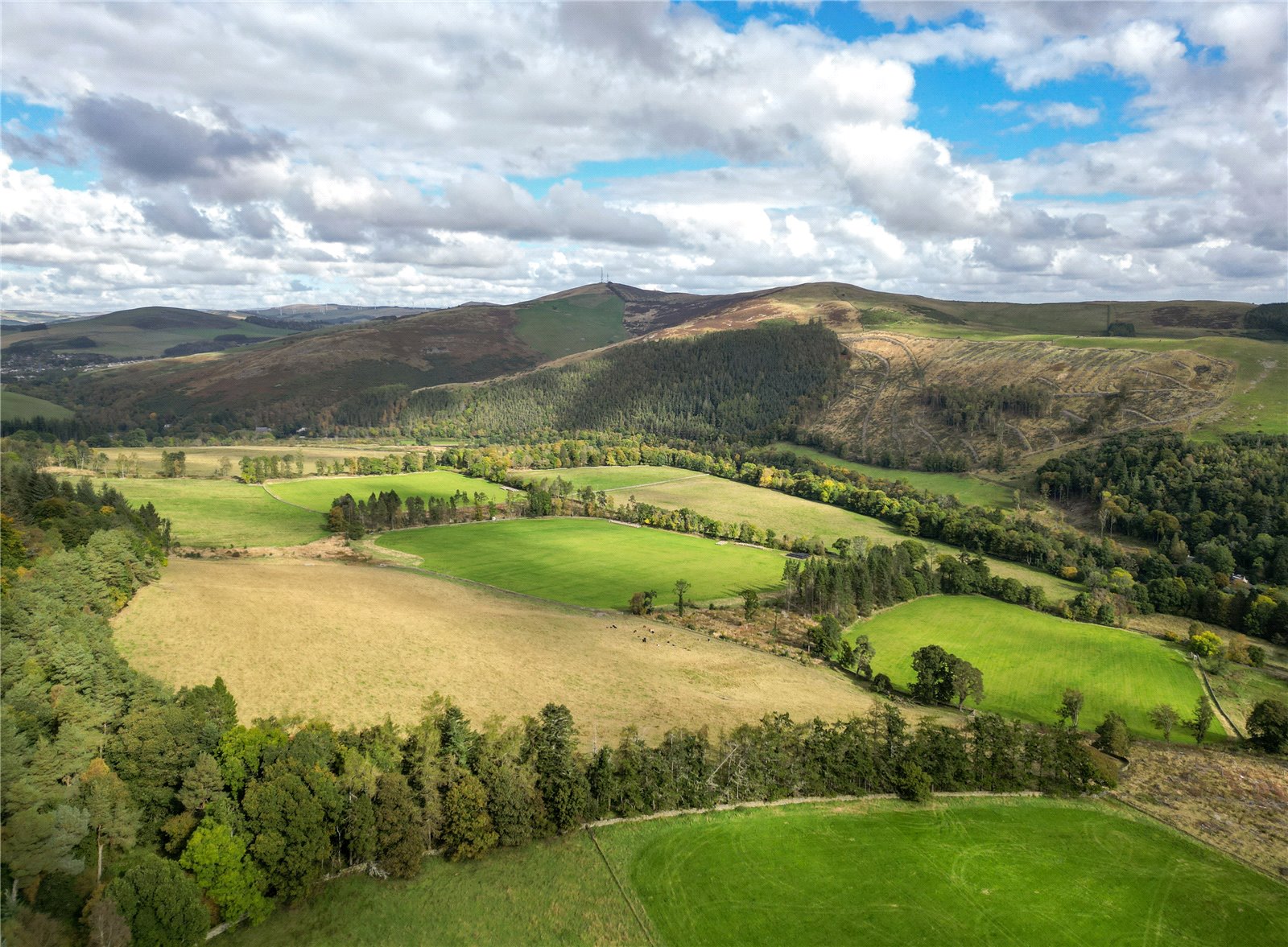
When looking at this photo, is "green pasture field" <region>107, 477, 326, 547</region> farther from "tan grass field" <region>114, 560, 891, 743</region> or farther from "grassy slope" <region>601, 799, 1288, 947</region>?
"grassy slope" <region>601, 799, 1288, 947</region>

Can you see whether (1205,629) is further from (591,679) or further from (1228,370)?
(1228,370)

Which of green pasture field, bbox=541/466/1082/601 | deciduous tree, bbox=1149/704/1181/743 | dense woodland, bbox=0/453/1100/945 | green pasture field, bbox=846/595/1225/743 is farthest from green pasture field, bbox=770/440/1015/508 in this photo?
dense woodland, bbox=0/453/1100/945

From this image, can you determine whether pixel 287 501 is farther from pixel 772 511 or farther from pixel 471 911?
pixel 471 911

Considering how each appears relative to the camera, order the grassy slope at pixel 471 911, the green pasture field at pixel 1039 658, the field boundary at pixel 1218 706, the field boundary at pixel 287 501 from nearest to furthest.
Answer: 1. the grassy slope at pixel 471 911
2. the field boundary at pixel 1218 706
3. the green pasture field at pixel 1039 658
4. the field boundary at pixel 287 501

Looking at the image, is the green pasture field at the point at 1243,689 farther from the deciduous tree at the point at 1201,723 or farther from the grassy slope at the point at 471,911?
the grassy slope at the point at 471,911

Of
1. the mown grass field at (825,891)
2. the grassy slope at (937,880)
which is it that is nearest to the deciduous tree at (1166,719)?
the mown grass field at (825,891)

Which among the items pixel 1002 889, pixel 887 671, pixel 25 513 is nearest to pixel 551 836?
pixel 1002 889
